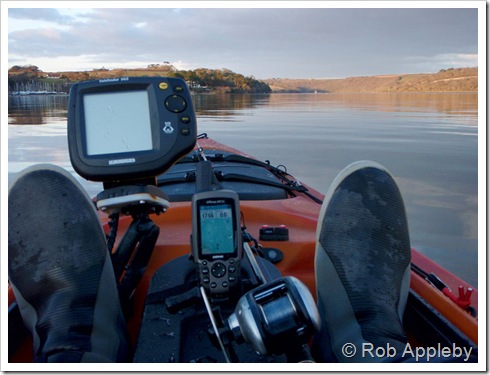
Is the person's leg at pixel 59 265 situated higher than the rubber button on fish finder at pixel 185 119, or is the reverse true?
the rubber button on fish finder at pixel 185 119

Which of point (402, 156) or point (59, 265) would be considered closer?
point (59, 265)

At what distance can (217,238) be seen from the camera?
4.34ft

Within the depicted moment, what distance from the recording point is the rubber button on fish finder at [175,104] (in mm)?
1395

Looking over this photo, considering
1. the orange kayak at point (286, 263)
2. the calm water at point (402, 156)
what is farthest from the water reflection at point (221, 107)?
the orange kayak at point (286, 263)

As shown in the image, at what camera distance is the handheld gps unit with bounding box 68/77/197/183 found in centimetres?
135

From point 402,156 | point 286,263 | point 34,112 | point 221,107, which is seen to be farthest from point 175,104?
point 221,107

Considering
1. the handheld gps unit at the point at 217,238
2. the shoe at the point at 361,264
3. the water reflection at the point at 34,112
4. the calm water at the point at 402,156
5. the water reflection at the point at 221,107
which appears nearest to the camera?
the handheld gps unit at the point at 217,238

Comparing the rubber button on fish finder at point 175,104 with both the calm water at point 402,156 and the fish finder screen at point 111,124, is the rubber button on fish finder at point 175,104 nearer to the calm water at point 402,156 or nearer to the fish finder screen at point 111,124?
the fish finder screen at point 111,124

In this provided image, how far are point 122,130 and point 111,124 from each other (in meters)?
0.03

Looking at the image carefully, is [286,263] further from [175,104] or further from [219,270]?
[175,104]

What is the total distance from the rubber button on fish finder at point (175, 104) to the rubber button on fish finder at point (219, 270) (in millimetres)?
448

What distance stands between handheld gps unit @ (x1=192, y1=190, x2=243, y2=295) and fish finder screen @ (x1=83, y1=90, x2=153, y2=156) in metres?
0.24

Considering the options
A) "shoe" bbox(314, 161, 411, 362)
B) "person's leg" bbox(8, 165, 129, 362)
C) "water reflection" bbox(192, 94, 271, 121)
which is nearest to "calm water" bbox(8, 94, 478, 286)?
"person's leg" bbox(8, 165, 129, 362)

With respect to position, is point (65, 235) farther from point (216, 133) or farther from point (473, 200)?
point (216, 133)
